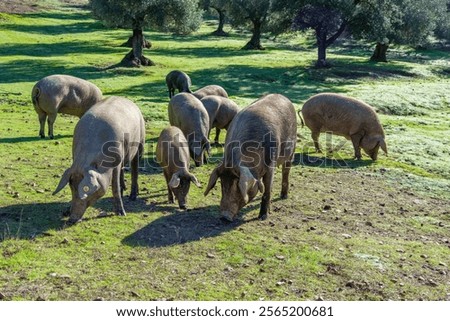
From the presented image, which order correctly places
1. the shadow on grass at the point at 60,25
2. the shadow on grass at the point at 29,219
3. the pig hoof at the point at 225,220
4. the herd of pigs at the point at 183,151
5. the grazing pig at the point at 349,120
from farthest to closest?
the shadow on grass at the point at 60,25 < the grazing pig at the point at 349,120 < the pig hoof at the point at 225,220 < the herd of pigs at the point at 183,151 < the shadow on grass at the point at 29,219

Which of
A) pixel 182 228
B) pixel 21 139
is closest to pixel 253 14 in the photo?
pixel 21 139

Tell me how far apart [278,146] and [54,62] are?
114ft

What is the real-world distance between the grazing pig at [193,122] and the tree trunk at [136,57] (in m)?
26.3

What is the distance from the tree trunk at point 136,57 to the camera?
44188mm

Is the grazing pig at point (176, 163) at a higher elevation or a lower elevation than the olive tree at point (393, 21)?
lower

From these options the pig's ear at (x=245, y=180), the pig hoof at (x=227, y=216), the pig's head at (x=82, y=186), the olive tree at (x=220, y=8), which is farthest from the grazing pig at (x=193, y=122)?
the olive tree at (x=220, y=8)

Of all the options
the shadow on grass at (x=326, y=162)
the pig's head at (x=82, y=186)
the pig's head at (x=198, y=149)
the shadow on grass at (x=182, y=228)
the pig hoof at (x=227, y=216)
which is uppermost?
the pig's head at (x=82, y=186)

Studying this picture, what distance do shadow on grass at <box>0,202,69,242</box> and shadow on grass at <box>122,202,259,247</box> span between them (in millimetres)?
1918

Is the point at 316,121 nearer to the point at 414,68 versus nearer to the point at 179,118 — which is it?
the point at 179,118

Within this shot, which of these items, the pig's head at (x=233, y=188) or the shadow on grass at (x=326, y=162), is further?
the shadow on grass at (x=326, y=162)

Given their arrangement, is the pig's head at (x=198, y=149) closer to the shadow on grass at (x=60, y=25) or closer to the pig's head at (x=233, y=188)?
the pig's head at (x=233, y=188)

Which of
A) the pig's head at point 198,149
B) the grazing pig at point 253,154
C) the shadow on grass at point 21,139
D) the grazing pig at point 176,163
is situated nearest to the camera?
the grazing pig at point 253,154

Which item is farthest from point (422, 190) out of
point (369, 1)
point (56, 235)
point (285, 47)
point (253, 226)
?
point (285, 47)

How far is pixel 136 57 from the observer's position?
147 ft
